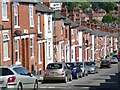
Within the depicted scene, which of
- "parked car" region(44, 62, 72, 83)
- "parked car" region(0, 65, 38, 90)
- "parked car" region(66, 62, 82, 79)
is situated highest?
"parked car" region(0, 65, 38, 90)

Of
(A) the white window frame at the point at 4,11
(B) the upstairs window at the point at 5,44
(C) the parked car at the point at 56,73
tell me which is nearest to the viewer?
(C) the parked car at the point at 56,73

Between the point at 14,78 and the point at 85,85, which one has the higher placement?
the point at 14,78

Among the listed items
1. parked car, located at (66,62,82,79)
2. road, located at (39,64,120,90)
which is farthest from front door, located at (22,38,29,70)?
road, located at (39,64,120,90)

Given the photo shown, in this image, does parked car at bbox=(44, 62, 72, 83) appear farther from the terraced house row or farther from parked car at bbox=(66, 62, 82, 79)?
parked car at bbox=(66, 62, 82, 79)

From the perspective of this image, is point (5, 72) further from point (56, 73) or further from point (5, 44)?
point (5, 44)

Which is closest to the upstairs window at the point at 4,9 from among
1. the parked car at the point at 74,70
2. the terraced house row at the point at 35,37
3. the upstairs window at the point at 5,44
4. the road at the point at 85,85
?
the terraced house row at the point at 35,37

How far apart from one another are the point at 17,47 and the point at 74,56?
2537 cm

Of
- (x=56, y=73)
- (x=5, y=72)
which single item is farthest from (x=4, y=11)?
(x=5, y=72)

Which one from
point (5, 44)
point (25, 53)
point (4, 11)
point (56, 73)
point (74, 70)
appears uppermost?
point (4, 11)

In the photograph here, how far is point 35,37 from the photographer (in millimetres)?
39781

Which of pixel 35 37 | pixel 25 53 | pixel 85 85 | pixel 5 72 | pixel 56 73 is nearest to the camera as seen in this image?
pixel 5 72

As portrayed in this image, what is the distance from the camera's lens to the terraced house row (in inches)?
1276

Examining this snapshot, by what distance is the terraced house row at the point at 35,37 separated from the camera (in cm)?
3241

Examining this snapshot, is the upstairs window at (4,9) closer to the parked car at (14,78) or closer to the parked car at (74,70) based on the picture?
the parked car at (74,70)
